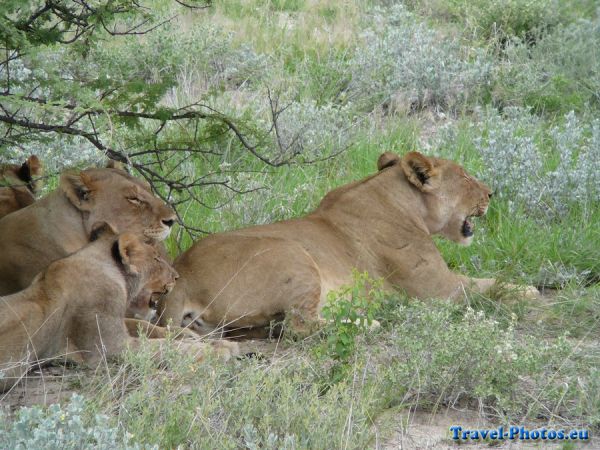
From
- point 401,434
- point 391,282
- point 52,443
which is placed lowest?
point 391,282

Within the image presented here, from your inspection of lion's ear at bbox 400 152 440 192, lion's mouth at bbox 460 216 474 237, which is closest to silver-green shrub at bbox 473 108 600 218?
lion's mouth at bbox 460 216 474 237

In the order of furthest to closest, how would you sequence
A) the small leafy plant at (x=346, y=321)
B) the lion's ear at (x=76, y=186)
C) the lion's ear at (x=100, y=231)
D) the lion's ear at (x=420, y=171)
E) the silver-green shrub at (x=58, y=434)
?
the lion's ear at (x=420, y=171) → the lion's ear at (x=76, y=186) → the lion's ear at (x=100, y=231) → the small leafy plant at (x=346, y=321) → the silver-green shrub at (x=58, y=434)

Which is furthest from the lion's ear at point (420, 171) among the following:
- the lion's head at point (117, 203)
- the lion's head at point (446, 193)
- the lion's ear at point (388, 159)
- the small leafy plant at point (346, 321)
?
the small leafy plant at point (346, 321)

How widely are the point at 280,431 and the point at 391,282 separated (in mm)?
2555

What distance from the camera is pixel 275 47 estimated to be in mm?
12109

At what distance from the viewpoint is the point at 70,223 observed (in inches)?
233

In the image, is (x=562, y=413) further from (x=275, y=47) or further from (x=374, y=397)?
(x=275, y=47)

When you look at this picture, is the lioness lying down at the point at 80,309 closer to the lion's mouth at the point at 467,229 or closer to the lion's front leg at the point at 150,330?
the lion's front leg at the point at 150,330

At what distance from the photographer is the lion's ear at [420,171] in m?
6.96

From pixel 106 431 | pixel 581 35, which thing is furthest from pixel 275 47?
pixel 106 431

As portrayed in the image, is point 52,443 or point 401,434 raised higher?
point 52,443

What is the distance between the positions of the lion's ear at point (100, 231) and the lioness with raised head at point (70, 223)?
8.1 inches

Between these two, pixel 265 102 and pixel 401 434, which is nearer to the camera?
pixel 401 434

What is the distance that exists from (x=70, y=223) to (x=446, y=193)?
2.46 metres
